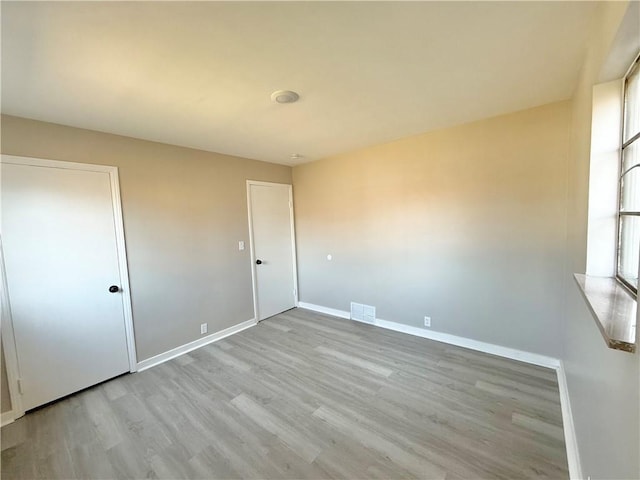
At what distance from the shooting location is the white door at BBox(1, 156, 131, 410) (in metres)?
2.12

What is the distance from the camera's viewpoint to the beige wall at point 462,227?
7.95 ft

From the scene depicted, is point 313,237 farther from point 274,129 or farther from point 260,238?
point 274,129

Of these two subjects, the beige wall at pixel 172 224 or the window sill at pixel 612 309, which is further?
the beige wall at pixel 172 224

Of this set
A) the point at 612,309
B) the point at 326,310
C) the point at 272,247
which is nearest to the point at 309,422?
the point at 612,309

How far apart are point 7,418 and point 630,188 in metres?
4.41

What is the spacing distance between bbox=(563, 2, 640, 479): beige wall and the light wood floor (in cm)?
→ 44

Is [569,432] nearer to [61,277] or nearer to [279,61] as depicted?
[279,61]

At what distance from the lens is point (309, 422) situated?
1.99 meters

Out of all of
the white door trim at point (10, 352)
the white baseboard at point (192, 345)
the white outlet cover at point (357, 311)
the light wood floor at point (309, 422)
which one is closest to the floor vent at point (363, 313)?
the white outlet cover at point (357, 311)

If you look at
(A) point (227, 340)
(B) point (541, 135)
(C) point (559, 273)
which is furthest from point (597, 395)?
(A) point (227, 340)

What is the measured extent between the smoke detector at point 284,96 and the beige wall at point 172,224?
5.63 feet

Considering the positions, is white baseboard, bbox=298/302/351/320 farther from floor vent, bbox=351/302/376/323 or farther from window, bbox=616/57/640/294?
window, bbox=616/57/640/294

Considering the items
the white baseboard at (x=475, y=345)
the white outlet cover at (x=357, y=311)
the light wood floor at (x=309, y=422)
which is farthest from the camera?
the white outlet cover at (x=357, y=311)

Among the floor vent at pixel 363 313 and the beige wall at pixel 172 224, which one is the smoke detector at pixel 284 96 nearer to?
the beige wall at pixel 172 224
